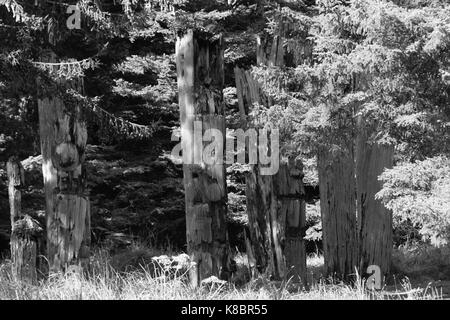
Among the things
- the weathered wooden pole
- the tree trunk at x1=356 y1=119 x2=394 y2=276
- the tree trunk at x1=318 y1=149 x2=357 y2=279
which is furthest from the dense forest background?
the tree trunk at x1=318 y1=149 x2=357 y2=279

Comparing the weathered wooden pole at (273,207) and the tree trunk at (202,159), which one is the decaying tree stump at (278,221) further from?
the tree trunk at (202,159)

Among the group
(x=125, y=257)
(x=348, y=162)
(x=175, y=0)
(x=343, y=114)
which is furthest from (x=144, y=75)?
(x=343, y=114)

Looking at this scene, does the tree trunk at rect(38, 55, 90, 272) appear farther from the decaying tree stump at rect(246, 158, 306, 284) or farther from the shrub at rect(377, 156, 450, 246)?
the shrub at rect(377, 156, 450, 246)

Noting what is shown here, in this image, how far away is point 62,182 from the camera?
34.5ft

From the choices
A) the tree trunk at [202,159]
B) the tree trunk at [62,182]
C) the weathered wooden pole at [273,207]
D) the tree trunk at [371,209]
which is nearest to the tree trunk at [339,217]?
the tree trunk at [371,209]

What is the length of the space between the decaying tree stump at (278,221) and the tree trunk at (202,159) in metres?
2.16

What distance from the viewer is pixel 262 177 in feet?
35.6

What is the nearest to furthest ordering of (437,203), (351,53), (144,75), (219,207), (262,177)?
(437,203), (351,53), (219,207), (262,177), (144,75)

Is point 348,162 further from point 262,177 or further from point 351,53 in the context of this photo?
point 351,53

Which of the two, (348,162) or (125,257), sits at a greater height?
(348,162)

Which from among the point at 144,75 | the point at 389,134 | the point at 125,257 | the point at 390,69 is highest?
the point at 144,75

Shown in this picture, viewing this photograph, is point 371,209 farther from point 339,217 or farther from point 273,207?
point 273,207

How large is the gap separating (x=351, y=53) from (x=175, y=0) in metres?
3.84

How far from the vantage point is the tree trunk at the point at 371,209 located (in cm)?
1141
